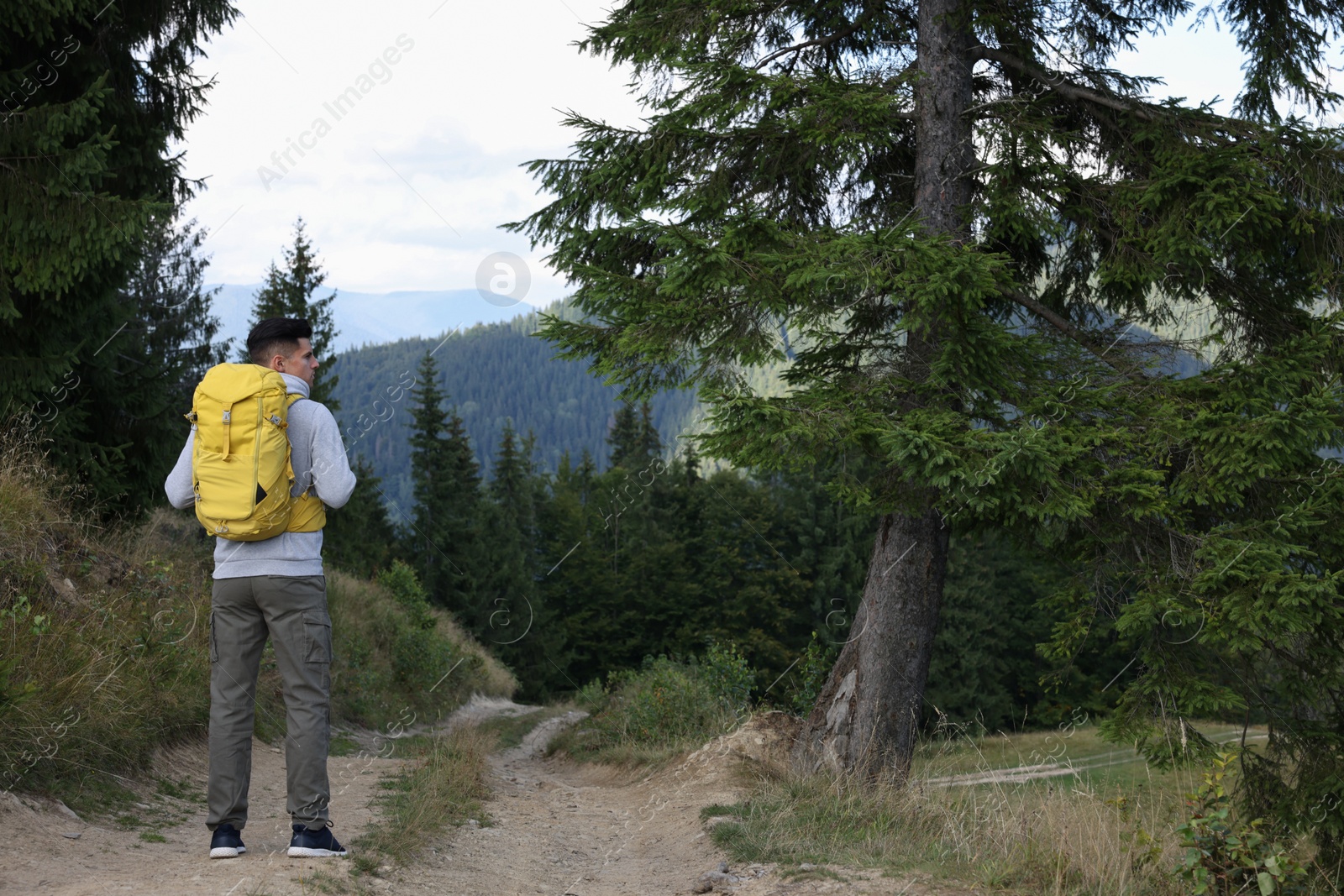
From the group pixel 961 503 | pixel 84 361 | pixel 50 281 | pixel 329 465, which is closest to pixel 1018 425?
pixel 961 503

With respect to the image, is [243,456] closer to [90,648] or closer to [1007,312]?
[90,648]

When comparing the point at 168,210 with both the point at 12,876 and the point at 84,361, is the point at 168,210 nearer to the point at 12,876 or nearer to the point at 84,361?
the point at 84,361

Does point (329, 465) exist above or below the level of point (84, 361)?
below

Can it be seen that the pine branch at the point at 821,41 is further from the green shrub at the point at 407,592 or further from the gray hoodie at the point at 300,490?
the green shrub at the point at 407,592

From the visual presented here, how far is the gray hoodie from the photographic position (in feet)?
13.2

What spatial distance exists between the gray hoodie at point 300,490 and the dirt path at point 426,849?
4.01ft

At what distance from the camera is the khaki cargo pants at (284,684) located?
402 centimetres

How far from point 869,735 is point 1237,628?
2925 mm

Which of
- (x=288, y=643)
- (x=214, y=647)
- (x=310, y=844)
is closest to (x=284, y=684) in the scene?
(x=288, y=643)

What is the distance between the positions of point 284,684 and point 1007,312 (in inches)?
291

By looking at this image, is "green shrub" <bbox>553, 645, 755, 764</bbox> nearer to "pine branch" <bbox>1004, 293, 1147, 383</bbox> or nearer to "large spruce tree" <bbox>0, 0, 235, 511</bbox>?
"pine branch" <bbox>1004, 293, 1147, 383</bbox>

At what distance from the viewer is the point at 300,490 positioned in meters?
4.05

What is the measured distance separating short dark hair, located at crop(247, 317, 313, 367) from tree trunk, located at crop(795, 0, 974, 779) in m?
4.99

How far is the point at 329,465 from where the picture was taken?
404 centimetres
